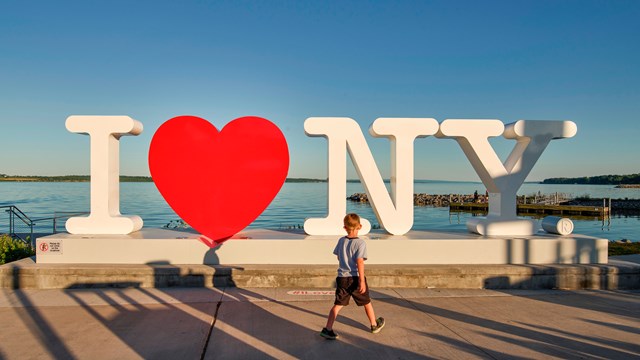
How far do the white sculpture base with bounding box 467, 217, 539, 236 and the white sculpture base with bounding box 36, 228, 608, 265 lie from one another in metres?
0.46

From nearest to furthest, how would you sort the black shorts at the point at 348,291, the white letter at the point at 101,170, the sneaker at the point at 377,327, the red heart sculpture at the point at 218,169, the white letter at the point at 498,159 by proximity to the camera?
the black shorts at the point at 348,291 → the sneaker at the point at 377,327 → the red heart sculpture at the point at 218,169 → the white letter at the point at 101,170 → the white letter at the point at 498,159

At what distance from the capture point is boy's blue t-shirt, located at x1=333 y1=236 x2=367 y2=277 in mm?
5082

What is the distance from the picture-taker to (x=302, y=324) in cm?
570

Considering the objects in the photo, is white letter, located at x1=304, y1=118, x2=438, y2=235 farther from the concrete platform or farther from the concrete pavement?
the concrete pavement

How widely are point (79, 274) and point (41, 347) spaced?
2.85m

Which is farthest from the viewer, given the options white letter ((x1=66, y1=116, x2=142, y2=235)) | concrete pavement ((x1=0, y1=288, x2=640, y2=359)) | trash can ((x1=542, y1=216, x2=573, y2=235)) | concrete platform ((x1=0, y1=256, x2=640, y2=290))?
trash can ((x1=542, y1=216, x2=573, y2=235))

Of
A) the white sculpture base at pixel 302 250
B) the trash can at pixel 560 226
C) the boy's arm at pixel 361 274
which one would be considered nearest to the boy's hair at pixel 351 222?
the boy's arm at pixel 361 274

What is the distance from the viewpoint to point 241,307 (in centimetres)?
641

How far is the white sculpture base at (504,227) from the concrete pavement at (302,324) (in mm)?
1590

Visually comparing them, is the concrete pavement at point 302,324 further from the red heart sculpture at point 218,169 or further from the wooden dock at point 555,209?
the wooden dock at point 555,209

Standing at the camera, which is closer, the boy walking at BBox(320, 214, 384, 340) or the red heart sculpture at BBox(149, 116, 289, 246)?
the boy walking at BBox(320, 214, 384, 340)

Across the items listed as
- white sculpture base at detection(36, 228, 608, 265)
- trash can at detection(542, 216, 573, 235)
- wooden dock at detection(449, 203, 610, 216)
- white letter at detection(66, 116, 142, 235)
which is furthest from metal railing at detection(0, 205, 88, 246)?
wooden dock at detection(449, 203, 610, 216)

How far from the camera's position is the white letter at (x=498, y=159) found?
28.9 ft

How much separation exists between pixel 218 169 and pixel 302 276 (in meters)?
2.39
